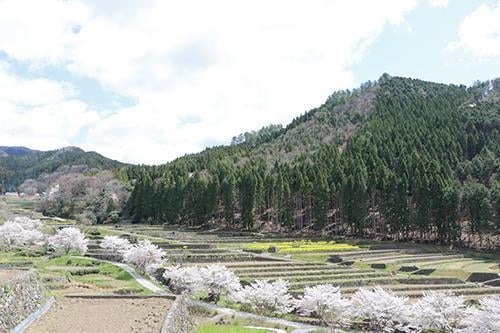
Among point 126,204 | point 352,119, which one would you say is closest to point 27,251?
point 126,204

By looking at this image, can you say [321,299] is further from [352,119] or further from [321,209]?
[352,119]

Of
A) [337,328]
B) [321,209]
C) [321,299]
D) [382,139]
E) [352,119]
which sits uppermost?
[352,119]

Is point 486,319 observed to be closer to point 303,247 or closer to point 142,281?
point 142,281

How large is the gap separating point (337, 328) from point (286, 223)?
156 ft

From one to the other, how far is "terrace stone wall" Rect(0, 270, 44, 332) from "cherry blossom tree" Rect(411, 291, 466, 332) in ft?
55.7

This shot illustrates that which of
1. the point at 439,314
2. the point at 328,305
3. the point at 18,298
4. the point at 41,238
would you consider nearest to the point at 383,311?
the point at 439,314

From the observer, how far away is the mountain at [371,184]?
60844mm

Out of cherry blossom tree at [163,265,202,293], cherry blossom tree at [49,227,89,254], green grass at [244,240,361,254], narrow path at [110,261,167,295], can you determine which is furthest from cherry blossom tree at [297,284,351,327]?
cherry blossom tree at [49,227,89,254]

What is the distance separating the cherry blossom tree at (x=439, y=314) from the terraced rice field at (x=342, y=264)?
8.64m

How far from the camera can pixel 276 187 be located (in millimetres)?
73438

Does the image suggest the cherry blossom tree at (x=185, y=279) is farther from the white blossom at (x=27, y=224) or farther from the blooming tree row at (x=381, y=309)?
the white blossom at (x=27, y=224)

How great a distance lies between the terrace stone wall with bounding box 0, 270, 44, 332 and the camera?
597 inches

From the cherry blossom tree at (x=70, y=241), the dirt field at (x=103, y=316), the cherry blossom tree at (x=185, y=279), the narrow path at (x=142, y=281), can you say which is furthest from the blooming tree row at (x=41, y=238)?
the dirt field at (x=103, y=316)

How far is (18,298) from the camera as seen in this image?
54.9 ft
